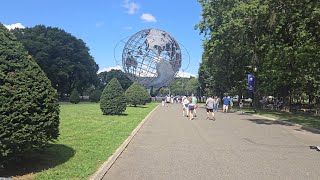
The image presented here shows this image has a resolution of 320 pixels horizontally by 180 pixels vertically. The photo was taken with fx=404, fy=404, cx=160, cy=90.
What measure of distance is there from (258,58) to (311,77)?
6.52 meters

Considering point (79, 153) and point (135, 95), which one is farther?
point (135, 95)

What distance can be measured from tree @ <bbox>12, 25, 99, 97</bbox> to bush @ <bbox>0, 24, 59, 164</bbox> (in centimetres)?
6510

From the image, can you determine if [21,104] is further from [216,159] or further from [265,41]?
[265,41]

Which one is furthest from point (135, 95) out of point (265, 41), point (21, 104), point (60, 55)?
point (21, 104)

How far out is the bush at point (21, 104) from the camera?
693cm

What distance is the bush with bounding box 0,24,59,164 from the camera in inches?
273

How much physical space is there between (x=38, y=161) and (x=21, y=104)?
78.8 inches

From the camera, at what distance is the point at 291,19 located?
910 inches

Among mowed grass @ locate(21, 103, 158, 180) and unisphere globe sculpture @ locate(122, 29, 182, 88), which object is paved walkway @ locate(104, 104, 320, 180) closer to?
mowed grass @ locate(21, 103, 158, 180)

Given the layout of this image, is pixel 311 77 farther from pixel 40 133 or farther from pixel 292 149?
pixel 40 133

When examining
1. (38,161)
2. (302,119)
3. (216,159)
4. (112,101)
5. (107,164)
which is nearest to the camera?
(38,161)

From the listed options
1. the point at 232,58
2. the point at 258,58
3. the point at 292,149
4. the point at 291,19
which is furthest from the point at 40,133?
the point at 232,58

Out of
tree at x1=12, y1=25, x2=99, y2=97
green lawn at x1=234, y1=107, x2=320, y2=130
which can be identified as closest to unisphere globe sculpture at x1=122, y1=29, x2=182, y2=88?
tree at x1=12, y1=25, x2=99, y2=97

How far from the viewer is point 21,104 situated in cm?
713
